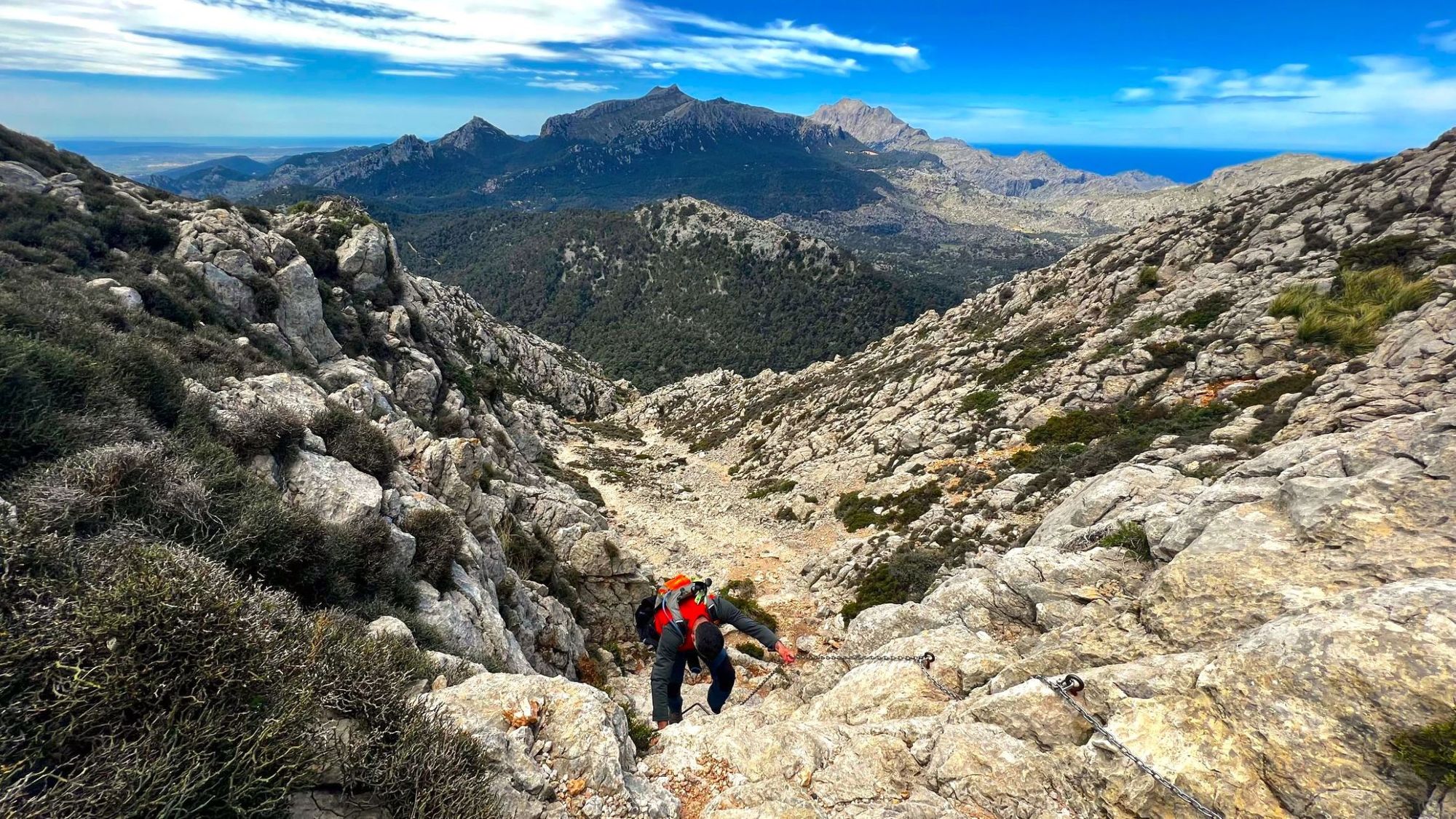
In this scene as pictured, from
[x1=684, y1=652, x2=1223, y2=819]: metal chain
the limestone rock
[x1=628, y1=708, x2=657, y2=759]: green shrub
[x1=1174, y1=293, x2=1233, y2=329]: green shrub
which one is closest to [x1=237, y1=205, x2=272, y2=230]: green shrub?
the limestone rock

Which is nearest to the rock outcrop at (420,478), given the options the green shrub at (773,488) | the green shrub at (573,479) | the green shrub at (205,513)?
the green shrub at (573,479)

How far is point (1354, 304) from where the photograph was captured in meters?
20.3

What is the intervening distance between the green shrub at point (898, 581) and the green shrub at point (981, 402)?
13450 millimetres

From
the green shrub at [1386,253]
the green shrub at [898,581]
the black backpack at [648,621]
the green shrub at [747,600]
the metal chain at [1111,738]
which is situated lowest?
the green shrub at [747,600]

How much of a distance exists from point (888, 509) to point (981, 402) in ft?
32.7

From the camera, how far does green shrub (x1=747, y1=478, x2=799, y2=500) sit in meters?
33.3

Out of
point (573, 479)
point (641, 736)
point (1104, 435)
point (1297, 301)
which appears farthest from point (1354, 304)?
point (573, 479)

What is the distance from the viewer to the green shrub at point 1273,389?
16.6 m

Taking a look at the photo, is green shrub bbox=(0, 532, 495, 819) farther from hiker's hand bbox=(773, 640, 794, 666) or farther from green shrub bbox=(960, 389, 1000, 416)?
green shrub bbox=(960, 389, 1000, 416)

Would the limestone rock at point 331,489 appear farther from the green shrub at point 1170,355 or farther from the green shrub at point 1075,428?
the green shrub at point 1170,355

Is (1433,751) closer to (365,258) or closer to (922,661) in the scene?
(922,661)

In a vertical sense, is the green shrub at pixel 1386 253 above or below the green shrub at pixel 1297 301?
above

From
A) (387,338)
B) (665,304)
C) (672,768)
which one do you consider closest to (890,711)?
(672,768)

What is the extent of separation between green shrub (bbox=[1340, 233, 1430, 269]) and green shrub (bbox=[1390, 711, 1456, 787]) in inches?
1143
